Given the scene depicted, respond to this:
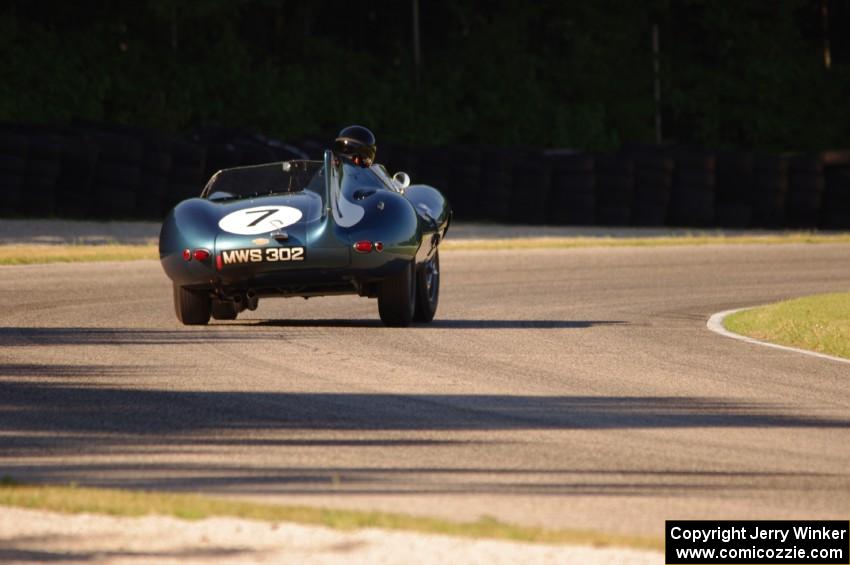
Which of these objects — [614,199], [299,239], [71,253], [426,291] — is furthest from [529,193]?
[299,239]

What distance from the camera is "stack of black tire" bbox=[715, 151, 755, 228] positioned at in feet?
93.4

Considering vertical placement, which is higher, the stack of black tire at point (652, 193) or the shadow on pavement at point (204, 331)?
the shadow on pavement at point (204, 331)

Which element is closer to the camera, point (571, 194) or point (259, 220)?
point (259, 220)

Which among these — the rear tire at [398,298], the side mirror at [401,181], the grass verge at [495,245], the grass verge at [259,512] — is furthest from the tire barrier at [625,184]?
the grass verge at [259,512]

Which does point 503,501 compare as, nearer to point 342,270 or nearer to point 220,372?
point 220,372

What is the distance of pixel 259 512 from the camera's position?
6062mm

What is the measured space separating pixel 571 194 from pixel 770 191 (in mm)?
3331

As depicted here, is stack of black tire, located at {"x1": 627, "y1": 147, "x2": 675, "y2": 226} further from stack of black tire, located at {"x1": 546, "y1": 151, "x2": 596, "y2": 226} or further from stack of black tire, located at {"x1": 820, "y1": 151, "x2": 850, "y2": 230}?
stack of black tire, located at {"x1": 820, "y1": 151, "x2": 850, "y2": 230}

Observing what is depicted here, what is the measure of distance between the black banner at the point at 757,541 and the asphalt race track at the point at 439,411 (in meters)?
0.19

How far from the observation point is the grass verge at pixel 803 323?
492 inches

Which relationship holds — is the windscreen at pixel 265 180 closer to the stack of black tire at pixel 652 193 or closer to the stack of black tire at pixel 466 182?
the stack of black tire at pixel 466 182

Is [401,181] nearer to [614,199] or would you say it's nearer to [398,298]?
[398,298]

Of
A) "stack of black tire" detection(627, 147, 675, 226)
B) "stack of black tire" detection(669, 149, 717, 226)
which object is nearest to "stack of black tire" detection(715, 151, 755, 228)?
"stack of black tire" detection(669, 149, 717, 226)

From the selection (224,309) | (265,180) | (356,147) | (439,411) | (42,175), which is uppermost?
(356,147)
